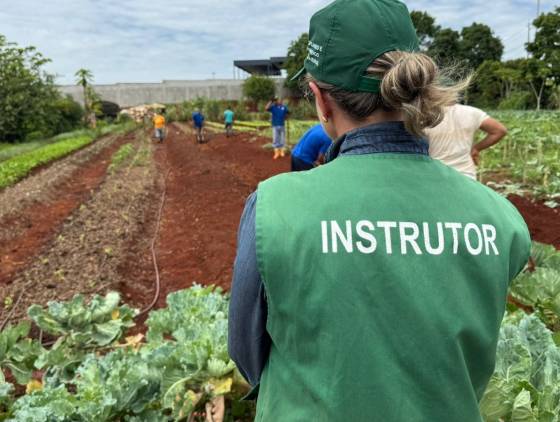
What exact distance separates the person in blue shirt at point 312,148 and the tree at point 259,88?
141 feet

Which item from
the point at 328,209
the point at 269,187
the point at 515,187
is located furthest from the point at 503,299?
the point at 515,187

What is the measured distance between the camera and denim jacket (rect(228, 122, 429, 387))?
3.48 feet

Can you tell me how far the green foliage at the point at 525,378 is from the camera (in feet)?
5.47

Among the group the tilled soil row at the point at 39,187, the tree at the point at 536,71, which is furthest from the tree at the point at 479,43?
the tilled soil row at the point at 39,187

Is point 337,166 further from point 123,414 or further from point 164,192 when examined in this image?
point 164,192

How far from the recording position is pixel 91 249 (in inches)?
258

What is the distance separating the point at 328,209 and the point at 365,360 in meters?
0.32

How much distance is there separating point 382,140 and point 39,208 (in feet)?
31.5

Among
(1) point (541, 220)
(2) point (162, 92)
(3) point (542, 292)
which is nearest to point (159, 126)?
(1) point (541, 220)

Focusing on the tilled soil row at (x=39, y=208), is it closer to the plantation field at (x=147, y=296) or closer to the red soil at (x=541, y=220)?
the plantation field at (x=147, y=296)

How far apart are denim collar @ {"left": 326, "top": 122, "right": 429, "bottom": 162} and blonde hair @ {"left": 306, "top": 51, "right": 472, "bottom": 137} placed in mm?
24

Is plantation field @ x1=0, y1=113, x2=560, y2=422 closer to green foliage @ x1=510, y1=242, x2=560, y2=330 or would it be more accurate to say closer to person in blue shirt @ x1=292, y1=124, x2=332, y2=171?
green foliage @ x1=510, y1=242, x2=560, y2=330

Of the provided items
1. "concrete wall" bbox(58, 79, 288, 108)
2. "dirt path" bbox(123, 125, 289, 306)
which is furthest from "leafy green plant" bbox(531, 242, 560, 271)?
"concrete wall" bbox(58, 79, 288, 108)

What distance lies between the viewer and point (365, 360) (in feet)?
3.26
